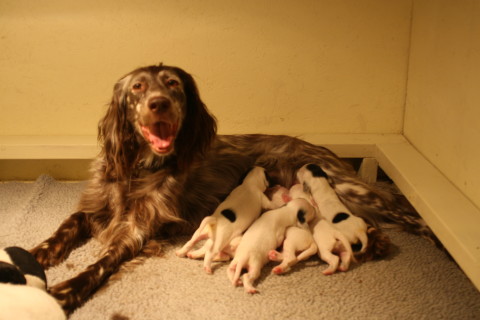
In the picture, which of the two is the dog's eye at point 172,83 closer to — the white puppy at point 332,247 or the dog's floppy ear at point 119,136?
the dog's floppy ear at point 119,136

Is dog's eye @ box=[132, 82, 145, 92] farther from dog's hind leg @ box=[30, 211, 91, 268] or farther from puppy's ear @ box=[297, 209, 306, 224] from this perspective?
puppy's ear @ box=[297, 209, 306, 224]

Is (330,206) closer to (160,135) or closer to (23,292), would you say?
(160,135)

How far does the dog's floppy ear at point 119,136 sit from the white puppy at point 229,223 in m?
0.51

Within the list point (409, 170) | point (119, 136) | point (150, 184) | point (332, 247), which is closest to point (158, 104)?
point (119, 136)

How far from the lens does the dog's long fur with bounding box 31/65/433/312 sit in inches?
89.0

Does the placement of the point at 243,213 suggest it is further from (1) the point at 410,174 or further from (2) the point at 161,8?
(2) the point at 161,8

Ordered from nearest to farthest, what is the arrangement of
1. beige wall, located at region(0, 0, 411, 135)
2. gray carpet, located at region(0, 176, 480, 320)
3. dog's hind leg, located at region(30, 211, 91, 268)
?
gray carpet, located at region(0, 176, 480, 320) → dog's hind leg, located at region(30, 211, 91, 268) → beige wall, located at region(0, 0, 411, 135)

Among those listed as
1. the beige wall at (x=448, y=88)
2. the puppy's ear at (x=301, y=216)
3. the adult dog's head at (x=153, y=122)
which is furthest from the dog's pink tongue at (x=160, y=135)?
the beige wall at (x=448, y=88)

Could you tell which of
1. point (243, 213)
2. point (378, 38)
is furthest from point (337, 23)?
point (243, 213)

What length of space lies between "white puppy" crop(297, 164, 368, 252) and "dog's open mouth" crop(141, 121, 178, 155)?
78cm

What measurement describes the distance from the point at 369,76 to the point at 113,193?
179 cm

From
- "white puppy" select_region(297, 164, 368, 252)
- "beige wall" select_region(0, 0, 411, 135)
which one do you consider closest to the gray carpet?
"white puppy" select_region(297, 164, 368, 252)

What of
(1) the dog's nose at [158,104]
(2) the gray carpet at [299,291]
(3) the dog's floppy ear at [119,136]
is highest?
(1) the dog's nose at [158,104]

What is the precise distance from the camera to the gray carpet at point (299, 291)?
1.87m
